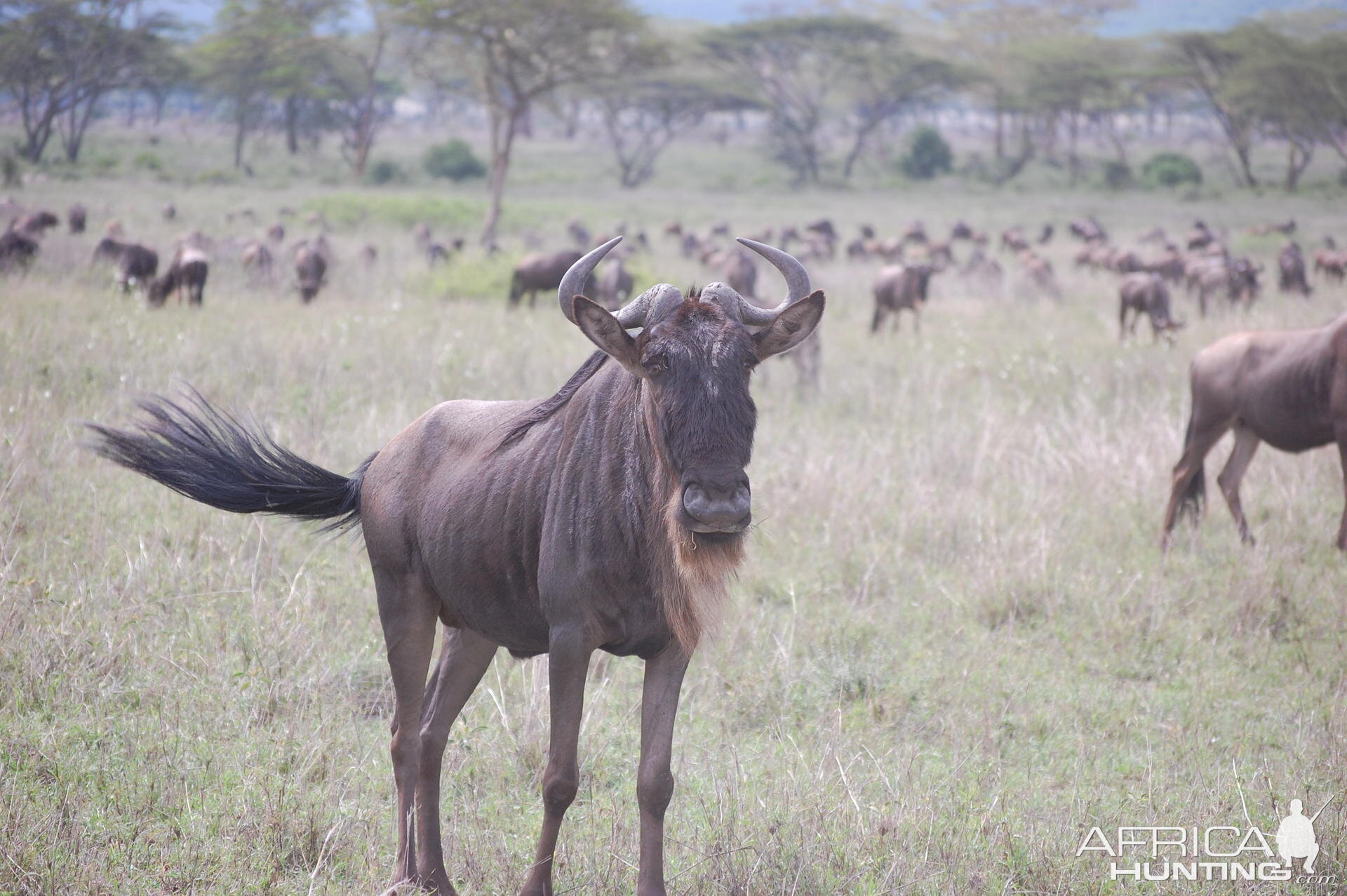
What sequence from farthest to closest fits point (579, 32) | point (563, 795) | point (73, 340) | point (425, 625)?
point (579, 32) < point (73, 340) < point (425, 625) < point (563, 795)

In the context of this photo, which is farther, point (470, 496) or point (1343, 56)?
point (1343, 56)

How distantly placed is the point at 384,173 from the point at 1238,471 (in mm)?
38124

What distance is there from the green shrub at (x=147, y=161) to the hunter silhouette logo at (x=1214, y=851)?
113ft

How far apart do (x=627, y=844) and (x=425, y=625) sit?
883 mm

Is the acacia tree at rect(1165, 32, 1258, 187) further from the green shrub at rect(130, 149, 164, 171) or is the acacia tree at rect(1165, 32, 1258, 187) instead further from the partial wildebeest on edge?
the partial wildebeest on edge

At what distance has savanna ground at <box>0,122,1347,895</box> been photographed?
3.24 m

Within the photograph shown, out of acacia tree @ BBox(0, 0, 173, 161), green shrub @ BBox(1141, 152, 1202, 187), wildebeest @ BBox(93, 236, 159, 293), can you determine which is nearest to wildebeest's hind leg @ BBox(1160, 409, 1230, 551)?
wildebeest @ BBox(93, 236, 159, 293)

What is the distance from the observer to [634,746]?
403 cm

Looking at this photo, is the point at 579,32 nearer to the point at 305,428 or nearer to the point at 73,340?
the point at 73,340

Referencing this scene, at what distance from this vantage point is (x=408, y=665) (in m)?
3.22

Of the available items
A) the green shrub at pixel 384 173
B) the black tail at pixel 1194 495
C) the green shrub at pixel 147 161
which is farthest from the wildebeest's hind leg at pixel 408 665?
the green shrub at pixel 384 173

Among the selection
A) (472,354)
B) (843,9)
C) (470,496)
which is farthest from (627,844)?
(843,9)

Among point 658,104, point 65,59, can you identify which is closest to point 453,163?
point 658,104

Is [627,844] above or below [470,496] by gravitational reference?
below
